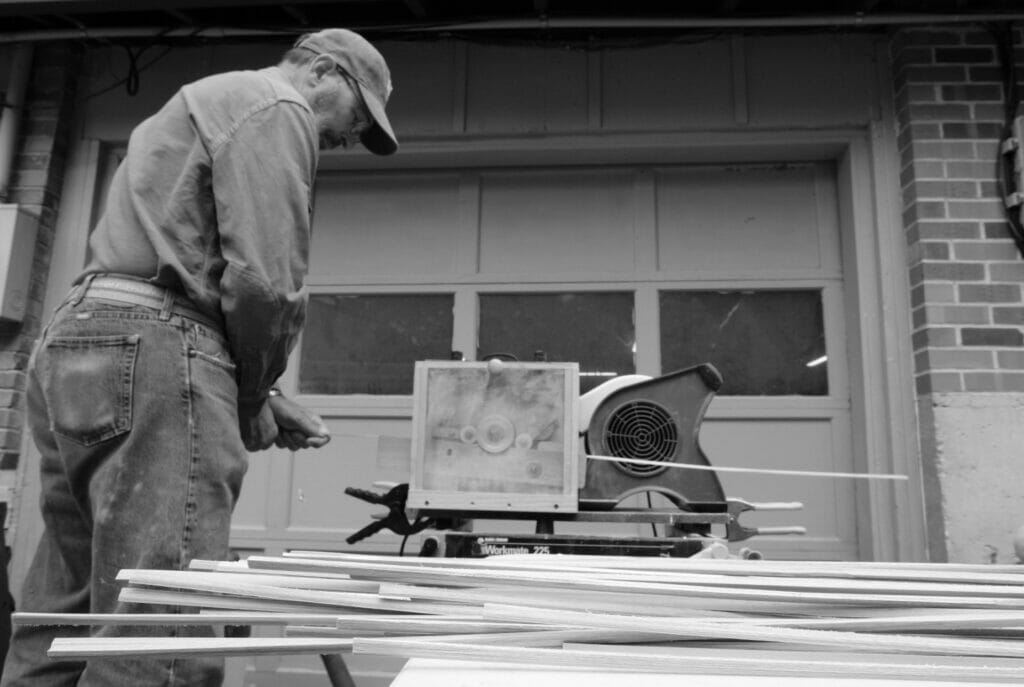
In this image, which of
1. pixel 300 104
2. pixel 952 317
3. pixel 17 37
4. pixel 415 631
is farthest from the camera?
pixel 17 37

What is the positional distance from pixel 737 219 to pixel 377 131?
2.05 m

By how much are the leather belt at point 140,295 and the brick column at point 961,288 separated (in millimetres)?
2587

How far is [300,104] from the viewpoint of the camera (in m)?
1.78

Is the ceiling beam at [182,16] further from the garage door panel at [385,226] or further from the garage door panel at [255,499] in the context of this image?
the garage door panel at [255,499]

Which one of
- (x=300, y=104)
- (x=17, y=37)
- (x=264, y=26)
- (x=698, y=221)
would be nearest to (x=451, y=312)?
(x=698, y=221)

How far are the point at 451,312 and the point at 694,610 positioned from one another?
300cm

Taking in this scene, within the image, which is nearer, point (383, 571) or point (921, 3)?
point (383, 571)

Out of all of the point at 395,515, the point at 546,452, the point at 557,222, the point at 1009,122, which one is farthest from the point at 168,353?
the point at 1009,122

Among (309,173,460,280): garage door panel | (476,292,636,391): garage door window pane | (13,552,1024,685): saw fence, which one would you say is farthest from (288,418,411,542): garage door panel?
(13,552,1024,685): saw fence

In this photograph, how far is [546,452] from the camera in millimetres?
2283

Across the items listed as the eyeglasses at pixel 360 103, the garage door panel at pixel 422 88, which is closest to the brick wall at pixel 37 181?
the garage door panel at pixel 422 88

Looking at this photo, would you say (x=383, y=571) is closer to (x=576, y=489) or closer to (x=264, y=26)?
(x=576, y=489)

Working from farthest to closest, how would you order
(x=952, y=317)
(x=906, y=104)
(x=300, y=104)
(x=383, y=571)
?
1. (x=906, y=104)
2. (x=952, y=317)
3. (x=300, y=104)
4. (x=383, y=571)

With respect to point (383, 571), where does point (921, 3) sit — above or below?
above
